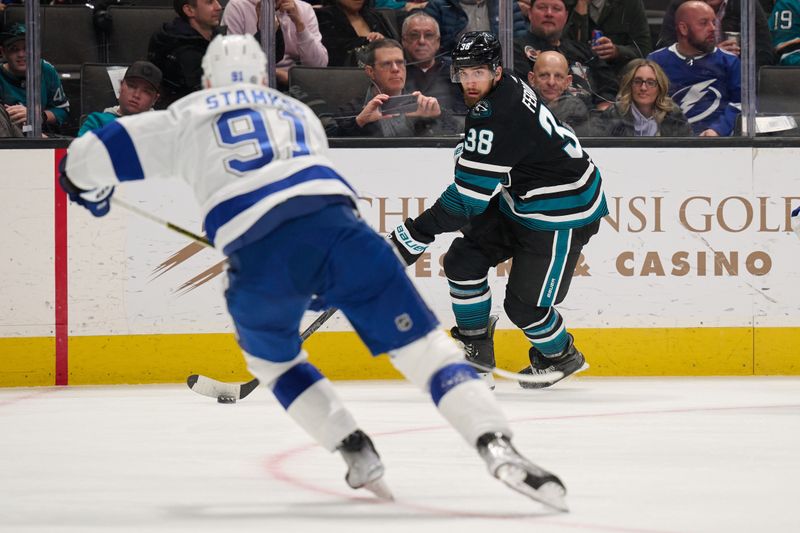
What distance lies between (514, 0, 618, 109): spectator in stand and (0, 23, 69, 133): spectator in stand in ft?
6.32

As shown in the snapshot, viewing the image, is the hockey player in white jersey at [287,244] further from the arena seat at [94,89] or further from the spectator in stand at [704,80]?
the spectator in stand at [704,80]

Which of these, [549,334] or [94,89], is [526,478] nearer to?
[549,334]

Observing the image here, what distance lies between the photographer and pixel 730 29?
225 inches

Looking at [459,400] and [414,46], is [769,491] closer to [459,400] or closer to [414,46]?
[459,400]

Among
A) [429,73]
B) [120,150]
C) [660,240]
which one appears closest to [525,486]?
[120,150]

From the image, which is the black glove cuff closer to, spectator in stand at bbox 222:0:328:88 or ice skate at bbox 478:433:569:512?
spectator in stand at bbox 222:0:328:88

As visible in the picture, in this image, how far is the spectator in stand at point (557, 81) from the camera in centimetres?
565

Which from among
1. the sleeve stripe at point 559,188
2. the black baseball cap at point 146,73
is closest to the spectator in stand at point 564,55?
the sleeve stripe at point 559,188

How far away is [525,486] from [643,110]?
360 centimetres

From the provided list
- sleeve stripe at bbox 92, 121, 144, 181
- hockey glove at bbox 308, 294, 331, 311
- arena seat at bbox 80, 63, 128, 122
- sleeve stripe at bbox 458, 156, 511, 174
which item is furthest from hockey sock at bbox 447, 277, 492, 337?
sleeve stripe at bbox 92, 121, 144, 181

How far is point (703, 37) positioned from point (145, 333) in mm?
2676

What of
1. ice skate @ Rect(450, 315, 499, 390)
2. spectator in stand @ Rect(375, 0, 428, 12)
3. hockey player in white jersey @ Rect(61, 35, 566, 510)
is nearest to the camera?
hockey player in white jersey @ Rect(61, 35, 566, 510)

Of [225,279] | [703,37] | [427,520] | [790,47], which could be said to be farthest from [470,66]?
[427,520]

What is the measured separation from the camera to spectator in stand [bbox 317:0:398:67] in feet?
18.6
